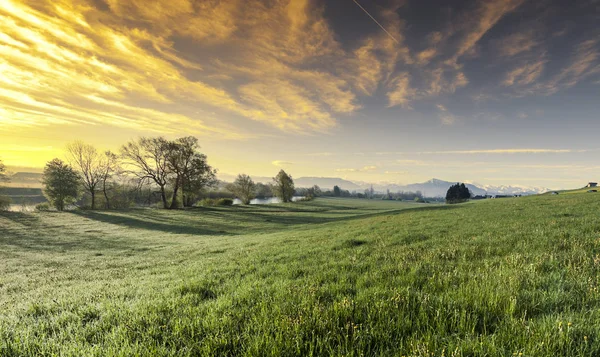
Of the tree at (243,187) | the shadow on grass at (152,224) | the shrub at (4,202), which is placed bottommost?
the shadow on grass at (152,224)

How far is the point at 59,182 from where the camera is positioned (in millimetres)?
56500

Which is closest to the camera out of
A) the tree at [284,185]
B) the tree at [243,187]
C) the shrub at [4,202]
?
the shrub at [4,202]

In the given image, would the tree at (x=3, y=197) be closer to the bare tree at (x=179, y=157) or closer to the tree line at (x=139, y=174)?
the tree line at (x=139, y=174)

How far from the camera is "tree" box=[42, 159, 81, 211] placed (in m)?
56.2

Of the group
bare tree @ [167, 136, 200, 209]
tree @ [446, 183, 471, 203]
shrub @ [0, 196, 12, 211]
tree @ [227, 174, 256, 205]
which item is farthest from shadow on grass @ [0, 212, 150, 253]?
tree @ [446, 183, 471, 203]

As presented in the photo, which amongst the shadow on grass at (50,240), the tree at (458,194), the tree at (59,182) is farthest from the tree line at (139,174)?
the tree at (458,194)

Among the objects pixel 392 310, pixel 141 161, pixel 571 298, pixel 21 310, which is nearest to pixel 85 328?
pixel 21 310

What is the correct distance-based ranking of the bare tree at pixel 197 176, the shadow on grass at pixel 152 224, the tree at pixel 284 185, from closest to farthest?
the shadow on grass at pixel 152 224 → the bare tree at pixel 197 176 → the tree at pixel 284 185

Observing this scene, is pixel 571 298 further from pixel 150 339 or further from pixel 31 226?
pixel 31 226

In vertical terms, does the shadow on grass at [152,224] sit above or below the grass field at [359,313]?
below

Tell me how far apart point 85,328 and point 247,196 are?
96.1 m

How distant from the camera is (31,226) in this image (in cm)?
3559

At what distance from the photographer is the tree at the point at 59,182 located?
5616 cm

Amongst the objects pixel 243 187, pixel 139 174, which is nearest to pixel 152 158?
pixel 139 174
